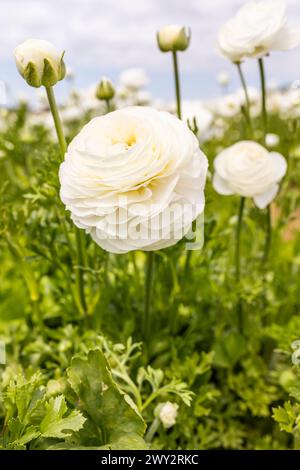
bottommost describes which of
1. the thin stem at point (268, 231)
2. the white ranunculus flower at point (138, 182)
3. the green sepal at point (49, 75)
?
the thin stem at point (268, 231)

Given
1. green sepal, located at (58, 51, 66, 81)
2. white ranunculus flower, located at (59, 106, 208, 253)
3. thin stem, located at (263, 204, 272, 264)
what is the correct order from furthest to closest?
1. thin stem, located at (263, 204, 272, 264)
2. green sepal, located at (58, 51, 66, 81)
3. white ranunculus flower, located at (59, 106, 208, 253)

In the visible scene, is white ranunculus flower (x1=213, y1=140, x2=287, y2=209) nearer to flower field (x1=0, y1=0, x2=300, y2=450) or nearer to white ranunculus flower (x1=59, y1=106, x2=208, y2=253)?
Result: flower field (x1=0, y1=0, x2=300, y2=450)

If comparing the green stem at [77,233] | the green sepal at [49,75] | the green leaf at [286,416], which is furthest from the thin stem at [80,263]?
the green leaf at [286,416]

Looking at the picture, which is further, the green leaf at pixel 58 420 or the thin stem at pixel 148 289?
the thin stem at pixel 148 289

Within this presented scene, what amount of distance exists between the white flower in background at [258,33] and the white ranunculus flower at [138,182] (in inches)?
13.5

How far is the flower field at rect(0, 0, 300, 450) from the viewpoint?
0.66 meters

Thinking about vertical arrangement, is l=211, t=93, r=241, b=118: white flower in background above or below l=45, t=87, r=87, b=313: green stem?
below

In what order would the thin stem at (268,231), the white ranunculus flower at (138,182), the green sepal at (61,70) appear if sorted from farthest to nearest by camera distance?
the thin stem at (268,231) → the green sepal at (61,70) → the white ranunculus flower at (138,182)

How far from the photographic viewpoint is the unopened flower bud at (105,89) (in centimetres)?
99

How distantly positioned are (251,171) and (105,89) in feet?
1.00

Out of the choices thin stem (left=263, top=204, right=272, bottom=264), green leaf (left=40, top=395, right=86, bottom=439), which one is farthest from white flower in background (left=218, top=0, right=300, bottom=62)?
green leaf (left=40, top=395, right=86, bottom=439)

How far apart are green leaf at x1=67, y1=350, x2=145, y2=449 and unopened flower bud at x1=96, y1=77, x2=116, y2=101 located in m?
0.49

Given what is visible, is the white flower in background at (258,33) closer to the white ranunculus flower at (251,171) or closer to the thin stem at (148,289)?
the white ranunculus flower at (251,171)

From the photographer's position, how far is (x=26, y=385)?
0.70 metres
